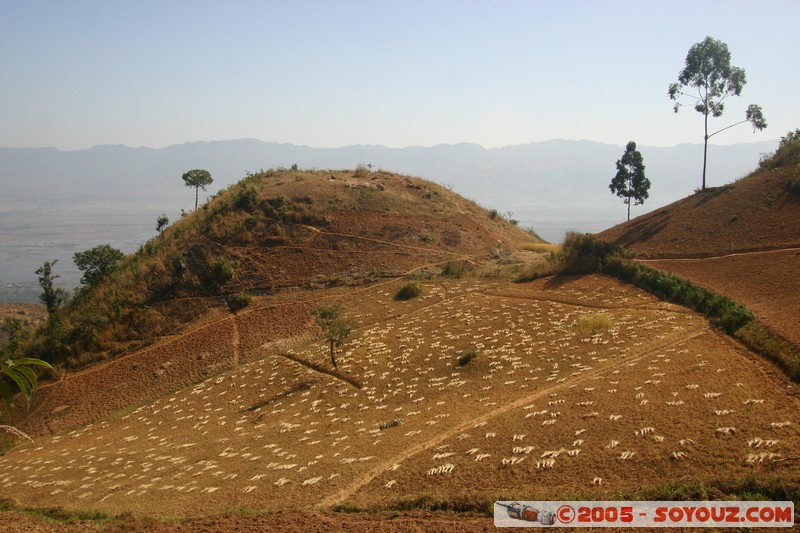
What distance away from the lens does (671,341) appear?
22.7m

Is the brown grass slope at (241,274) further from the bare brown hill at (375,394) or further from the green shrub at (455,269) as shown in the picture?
the green shrub at (455,269)

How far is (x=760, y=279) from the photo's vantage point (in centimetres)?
2733

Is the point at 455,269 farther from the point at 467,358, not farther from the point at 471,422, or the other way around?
the point at 471,422

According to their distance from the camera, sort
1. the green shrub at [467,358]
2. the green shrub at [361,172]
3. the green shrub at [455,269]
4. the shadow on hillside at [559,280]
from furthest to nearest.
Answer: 1. the green shrub at [361,172]
2. the green shrub at [455,269]
3. the shadow on hillside at [559,280]
4. the green shrub at [467,358]

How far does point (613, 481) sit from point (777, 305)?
52.6 feet

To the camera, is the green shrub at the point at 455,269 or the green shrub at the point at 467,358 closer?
the green shrub at the point at 467,358

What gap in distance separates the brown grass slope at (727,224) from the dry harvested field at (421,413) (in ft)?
23.6

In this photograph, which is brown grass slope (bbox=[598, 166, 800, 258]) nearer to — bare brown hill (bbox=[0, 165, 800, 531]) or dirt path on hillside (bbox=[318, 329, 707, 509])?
bare brown hill (bbox=[0, 165, 800, 531])

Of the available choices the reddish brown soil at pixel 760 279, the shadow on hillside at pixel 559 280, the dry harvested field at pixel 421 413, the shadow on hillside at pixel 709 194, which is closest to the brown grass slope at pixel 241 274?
the dry harvested field at pixel 421 413

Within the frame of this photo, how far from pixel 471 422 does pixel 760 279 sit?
18.4 m

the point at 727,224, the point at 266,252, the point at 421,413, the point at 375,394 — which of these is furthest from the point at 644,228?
the point at 266,252

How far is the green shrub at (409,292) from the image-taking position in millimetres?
34219

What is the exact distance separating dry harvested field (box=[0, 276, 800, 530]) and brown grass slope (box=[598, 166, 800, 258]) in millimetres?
7191

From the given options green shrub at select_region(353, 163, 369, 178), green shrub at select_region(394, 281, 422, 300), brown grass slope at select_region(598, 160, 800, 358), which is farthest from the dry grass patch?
green shrub at select_region(353, 163, 369, 178)
